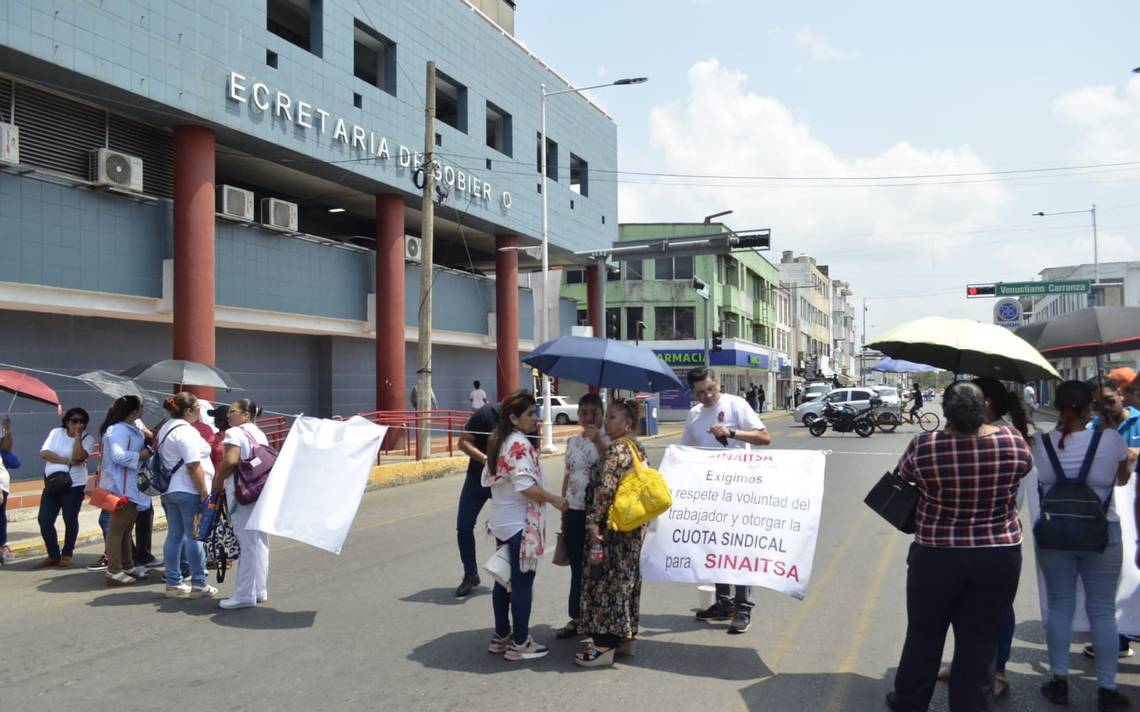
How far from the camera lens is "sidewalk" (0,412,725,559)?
34.7 feet

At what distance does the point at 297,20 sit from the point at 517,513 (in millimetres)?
19531

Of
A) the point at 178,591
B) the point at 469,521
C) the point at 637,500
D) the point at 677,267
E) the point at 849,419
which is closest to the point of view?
the point at 637,500

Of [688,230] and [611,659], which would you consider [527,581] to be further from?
[688,230]

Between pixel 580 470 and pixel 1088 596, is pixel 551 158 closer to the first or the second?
pixel 580 470

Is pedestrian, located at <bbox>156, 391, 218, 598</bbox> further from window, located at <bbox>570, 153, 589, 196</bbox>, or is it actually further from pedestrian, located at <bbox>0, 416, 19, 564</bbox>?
window, located at <bbox>570, 153, 589, 196</bbox>

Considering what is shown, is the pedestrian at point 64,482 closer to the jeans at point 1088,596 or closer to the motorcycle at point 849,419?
the jeans at point 1088,596

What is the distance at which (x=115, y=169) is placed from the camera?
15.8 metres

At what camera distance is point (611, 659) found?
5.71 meters

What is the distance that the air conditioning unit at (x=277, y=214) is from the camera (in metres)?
19.5

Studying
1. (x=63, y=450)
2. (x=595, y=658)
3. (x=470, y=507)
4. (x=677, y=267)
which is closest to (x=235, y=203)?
(x=63, y=450)

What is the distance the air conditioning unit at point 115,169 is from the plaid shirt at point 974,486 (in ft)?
50.0

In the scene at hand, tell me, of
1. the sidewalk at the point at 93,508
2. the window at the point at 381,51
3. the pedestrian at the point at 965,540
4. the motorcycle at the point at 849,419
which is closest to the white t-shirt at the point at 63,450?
the sidewalk at the point at 93,508

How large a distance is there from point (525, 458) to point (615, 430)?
63 cm

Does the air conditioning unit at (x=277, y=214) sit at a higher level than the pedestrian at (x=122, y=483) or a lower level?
higher
